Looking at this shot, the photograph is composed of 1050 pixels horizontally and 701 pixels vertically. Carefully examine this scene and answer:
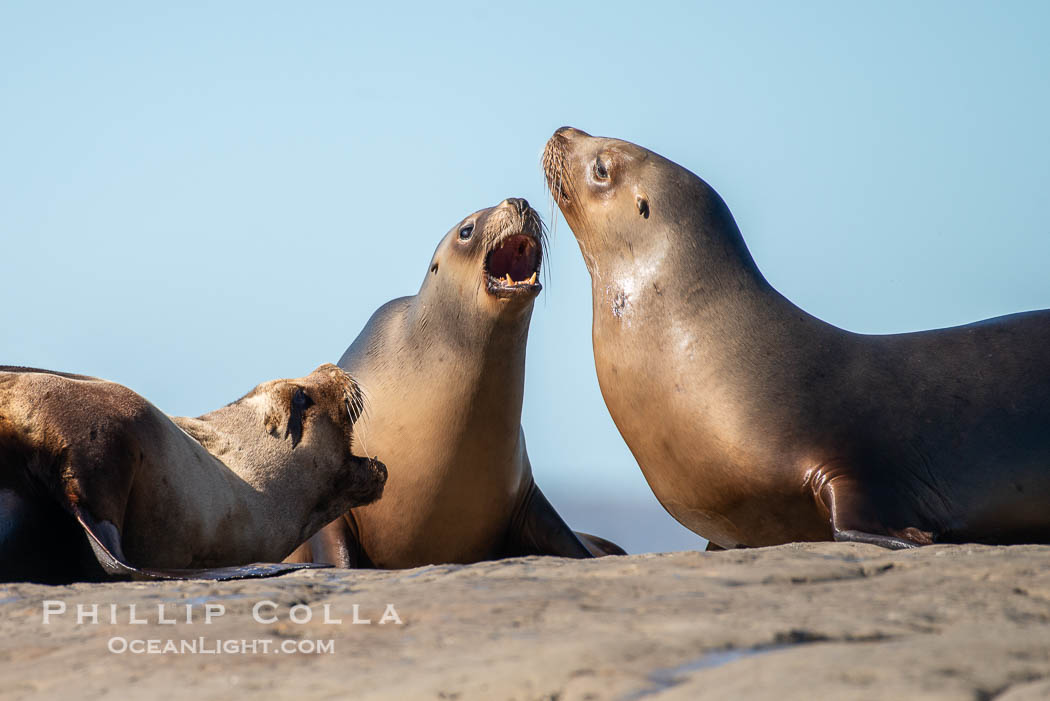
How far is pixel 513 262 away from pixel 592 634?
5130mm

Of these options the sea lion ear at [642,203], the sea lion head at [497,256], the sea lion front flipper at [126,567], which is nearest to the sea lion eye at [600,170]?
the sea lion ear at [642,203]

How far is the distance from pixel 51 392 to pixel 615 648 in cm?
309

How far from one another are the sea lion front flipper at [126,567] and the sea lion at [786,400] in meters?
2.42

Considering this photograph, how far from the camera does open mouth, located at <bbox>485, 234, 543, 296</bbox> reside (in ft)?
23.1

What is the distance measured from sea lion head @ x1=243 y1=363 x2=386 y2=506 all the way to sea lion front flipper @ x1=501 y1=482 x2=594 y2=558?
162 cm

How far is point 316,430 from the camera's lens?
18.5 ft

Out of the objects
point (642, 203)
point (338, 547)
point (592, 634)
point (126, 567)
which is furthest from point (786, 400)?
point (592, 634)

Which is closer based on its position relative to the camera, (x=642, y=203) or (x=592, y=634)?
(x=592, y=634)

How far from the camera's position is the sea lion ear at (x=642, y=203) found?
653 centimetres

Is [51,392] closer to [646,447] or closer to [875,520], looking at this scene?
[646,447]

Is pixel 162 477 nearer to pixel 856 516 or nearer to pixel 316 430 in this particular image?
pixel 316 430

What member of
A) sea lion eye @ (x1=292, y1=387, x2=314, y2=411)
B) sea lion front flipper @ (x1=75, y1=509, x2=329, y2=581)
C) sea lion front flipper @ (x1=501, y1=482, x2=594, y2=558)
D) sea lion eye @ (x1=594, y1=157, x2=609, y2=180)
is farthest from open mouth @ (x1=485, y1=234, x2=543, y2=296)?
sea lion front flipper @ (x1=75, y1=509, x2=329, y2=581)

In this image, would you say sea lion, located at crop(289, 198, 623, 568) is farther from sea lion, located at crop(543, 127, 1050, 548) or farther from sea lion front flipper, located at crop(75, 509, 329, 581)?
sea lion front flipper, located at crop(75, 509, 329, 581)

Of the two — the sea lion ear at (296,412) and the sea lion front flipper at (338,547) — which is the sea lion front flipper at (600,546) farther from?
the sea lion ear at (296,412)
